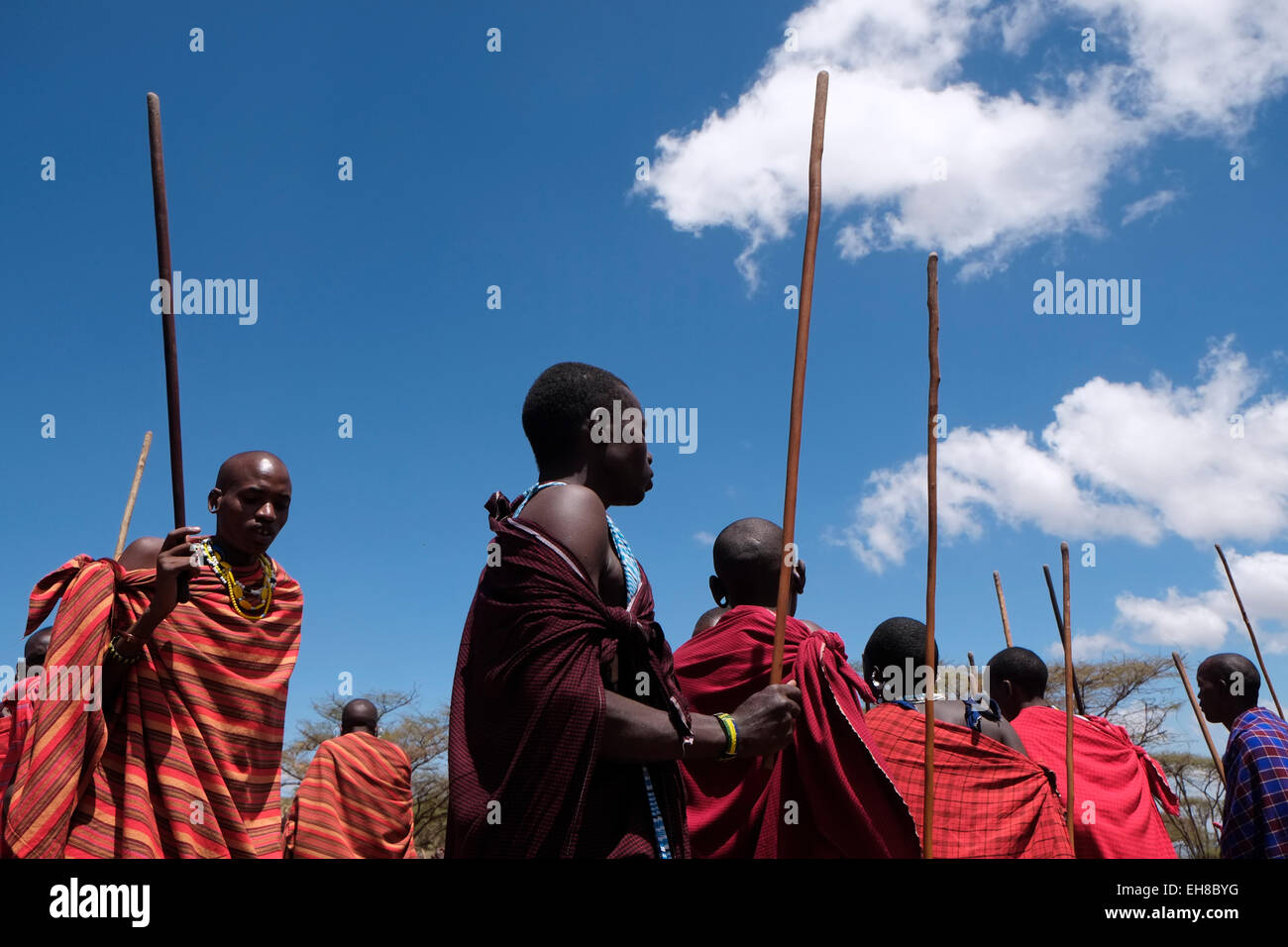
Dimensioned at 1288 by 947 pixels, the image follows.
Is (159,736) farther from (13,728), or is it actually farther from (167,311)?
(167,311)

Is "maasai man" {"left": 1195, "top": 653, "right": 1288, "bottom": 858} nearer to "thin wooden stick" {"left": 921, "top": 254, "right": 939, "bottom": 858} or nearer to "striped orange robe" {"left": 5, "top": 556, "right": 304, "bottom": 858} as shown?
"thin wooden stick" {"left": 921, "top": 254, "right": 939, "bottom": 858}

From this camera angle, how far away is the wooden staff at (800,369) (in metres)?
3.26

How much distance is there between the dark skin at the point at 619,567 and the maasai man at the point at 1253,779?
437 cm

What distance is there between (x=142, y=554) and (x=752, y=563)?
2780 millimetres

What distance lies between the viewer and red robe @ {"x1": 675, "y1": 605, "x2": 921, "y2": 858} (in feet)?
13.3

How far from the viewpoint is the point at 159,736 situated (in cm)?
458

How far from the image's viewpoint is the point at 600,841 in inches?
108

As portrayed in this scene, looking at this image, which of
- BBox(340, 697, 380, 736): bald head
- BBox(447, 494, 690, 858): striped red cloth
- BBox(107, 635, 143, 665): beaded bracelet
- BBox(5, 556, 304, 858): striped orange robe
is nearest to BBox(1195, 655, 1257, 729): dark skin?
BBox(447, 494, 690, 858): striped red cloth

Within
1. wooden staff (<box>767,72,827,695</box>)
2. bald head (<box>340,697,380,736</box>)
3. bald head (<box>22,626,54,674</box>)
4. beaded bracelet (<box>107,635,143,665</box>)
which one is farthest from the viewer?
bald head (<box>340,697,380,736</box>)

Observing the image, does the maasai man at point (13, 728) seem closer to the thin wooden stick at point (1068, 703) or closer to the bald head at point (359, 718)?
the bald head at point (359, 718)

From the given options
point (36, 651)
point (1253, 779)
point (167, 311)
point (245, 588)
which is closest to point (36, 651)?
point (36, 651)

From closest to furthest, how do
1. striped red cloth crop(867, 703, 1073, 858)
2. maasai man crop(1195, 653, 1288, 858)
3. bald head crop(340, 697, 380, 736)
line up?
striped red cloth crop(867, 703, 1073, 858), maasai man crop(1195, 653, 1288, 858), bald head crop(340, 697, 380, 736)
